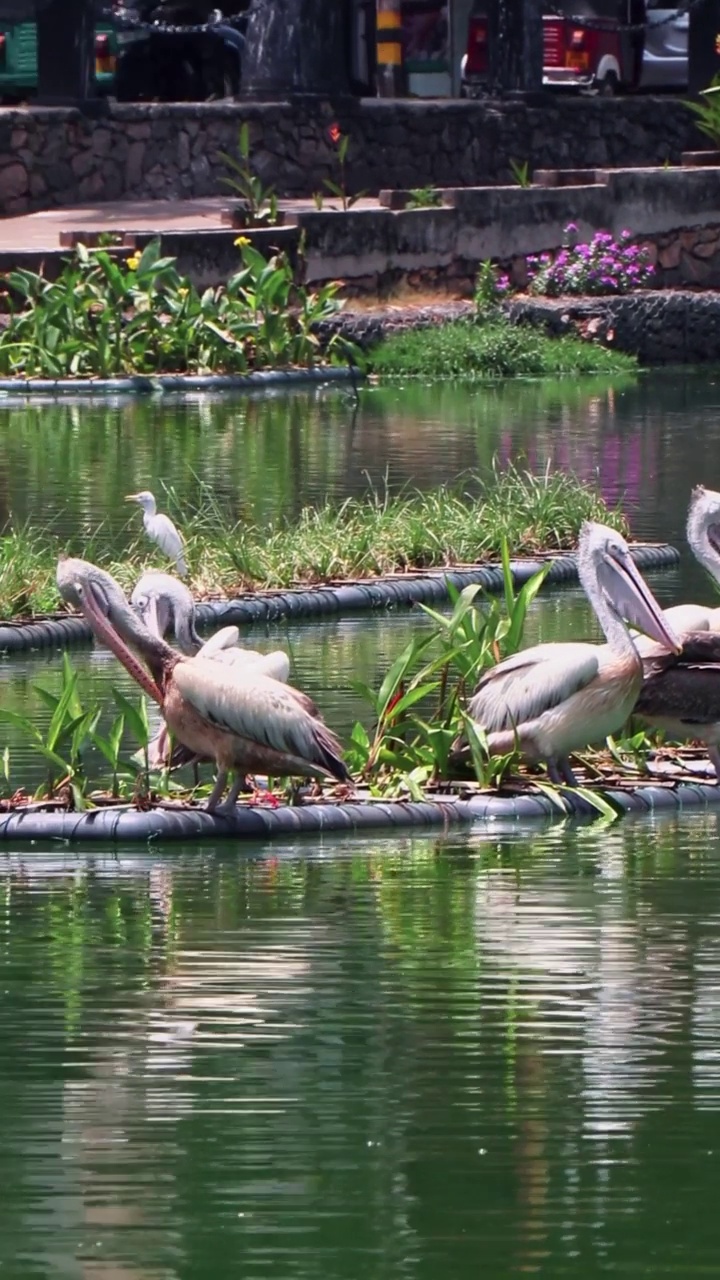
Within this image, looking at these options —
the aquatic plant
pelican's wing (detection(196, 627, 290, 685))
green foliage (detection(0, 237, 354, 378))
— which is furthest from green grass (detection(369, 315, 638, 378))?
pelican's wing (detection(196, 627, 290, 685))

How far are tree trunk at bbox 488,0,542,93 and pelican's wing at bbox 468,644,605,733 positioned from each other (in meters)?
23.6

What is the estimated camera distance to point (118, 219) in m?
28.4

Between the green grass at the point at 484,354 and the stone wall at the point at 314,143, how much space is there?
4.29 meters

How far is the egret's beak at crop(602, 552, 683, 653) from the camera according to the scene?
10133 mm

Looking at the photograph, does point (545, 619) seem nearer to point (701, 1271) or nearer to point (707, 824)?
point (707, 824)

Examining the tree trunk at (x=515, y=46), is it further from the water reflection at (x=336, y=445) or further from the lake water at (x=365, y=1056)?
the lake water at (x=365, y=1056)

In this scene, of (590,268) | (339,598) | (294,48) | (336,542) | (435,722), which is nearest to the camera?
(435,722)

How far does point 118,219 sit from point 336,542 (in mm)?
13592

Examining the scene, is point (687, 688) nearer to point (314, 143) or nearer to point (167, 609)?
point (167, 609)

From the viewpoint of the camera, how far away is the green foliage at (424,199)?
1129 inches

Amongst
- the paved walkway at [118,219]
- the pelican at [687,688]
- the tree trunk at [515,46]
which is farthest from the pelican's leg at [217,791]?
the tree trunk at [515,46]

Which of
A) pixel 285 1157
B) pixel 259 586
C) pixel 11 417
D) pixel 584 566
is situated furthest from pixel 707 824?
pixel 11 417

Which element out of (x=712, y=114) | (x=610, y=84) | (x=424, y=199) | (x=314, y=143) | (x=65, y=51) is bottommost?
(x=424, y=199)

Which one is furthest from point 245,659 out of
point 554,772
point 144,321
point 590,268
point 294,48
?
point 294,48
